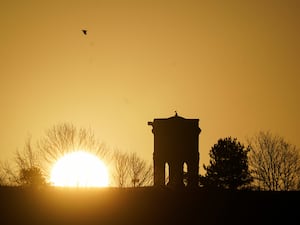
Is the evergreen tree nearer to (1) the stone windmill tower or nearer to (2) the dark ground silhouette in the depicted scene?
(1) the stone windmill tower

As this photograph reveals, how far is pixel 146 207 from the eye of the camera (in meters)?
26.0

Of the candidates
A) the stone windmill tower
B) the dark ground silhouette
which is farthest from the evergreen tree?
the dark ground silhouette

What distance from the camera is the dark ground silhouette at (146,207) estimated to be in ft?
81.9

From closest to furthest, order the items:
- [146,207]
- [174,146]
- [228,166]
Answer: [146,207] < [174,146] < [228,166]

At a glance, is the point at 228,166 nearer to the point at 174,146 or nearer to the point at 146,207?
the point at 174,146

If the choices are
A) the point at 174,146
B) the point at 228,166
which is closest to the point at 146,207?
the point at 174,146

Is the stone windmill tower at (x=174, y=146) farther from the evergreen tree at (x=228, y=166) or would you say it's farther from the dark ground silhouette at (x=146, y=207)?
the evergreen tree at (x=228, y=166)

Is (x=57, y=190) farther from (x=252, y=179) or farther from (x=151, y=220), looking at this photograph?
(x=252, y=179)

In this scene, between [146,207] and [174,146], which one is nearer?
[146,207]

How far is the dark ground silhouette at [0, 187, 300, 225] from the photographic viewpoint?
25.0m

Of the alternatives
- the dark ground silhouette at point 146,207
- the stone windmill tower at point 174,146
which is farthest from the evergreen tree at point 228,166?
the dark ground silhouette at point 146,207

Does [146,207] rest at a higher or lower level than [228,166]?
lower

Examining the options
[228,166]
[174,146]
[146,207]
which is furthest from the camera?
[228,166]

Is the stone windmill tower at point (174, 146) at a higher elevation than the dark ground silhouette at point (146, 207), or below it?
higher
